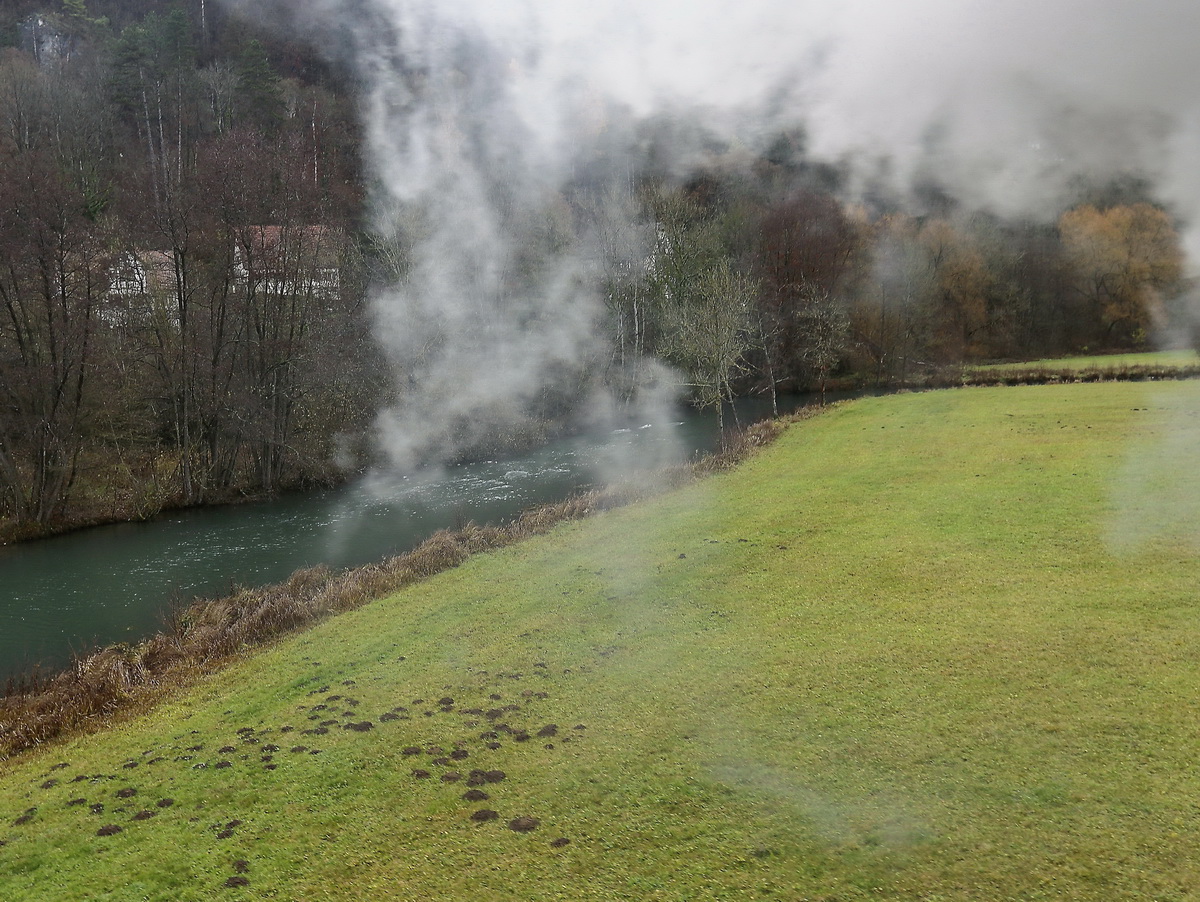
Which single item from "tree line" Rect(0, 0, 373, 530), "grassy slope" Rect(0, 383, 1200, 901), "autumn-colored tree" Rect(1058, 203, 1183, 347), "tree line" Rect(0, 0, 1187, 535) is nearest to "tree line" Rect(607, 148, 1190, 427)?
"tree line" Rect(0, 0, 1187, 535)

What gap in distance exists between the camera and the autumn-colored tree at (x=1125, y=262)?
394cm

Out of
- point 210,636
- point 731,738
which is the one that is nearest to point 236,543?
point 210,636

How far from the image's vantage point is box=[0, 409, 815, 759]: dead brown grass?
10.3 meters

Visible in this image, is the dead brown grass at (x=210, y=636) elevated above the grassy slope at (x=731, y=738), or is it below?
below

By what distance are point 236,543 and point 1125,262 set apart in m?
21.9

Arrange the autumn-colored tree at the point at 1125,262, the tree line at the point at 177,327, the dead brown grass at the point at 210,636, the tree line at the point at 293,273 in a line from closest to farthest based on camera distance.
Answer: the autumn-colored tree at the point at 1125,262
the dead brown grass at the point at 210,636
the tree line at the point at 293,273
the tree line at the point at 177,327

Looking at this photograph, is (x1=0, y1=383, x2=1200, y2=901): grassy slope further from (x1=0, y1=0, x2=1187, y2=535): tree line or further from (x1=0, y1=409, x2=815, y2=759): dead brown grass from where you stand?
(x1=0, y1=0, x2=1187, y2=535): tree line

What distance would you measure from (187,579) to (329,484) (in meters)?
11.2

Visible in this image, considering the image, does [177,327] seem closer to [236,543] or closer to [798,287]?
[236,543]

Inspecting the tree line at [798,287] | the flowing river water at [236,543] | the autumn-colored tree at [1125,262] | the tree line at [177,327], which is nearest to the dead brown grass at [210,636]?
the flowing river water at [236,543]

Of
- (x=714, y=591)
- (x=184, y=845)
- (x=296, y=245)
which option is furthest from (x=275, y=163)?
(x=184, y=845)

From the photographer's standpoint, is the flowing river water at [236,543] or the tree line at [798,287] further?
the tree line at [798,287]

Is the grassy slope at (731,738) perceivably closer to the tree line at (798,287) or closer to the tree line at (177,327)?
the tree line at (798,287)

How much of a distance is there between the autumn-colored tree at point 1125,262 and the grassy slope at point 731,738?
3.25 m
